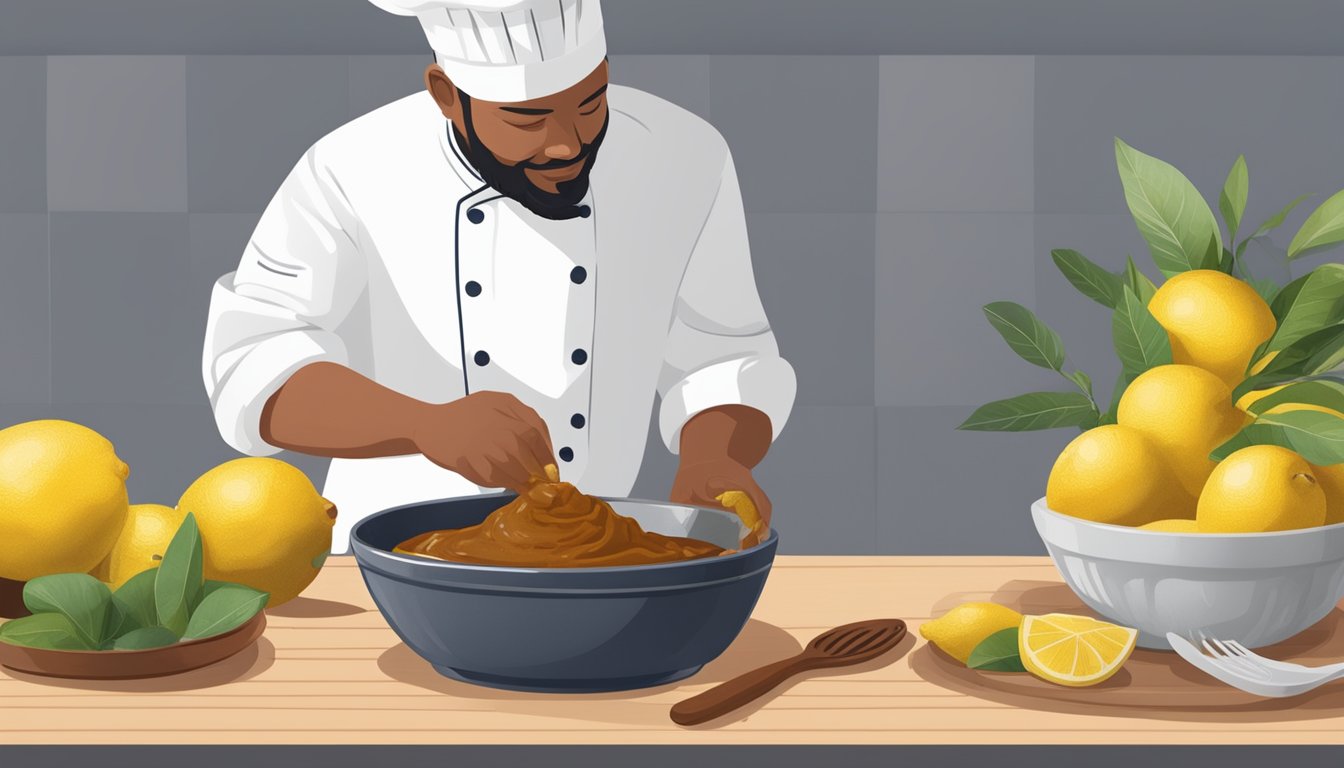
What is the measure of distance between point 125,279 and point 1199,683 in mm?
2361

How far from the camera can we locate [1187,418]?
1.01 metres

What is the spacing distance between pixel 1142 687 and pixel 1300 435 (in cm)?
21

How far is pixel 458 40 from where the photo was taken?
153cm

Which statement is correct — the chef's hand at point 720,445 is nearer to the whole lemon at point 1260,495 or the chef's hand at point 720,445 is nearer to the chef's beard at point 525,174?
the chef's beard at point 525,174

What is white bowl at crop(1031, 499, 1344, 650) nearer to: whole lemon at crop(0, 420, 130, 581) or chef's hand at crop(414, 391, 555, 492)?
chef's hand at crop(414, 391, 555, 492)

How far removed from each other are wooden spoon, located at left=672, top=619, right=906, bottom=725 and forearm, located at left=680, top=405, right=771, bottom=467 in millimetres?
482

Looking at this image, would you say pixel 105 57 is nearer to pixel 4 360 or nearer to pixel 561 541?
pixel 4 360

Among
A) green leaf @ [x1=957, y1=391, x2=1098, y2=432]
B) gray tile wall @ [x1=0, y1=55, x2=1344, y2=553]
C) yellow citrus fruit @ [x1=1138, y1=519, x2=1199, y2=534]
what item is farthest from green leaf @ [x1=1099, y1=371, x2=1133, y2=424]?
gray tile wall @ [x1=0, y1=55, x2=1344, y2=553]

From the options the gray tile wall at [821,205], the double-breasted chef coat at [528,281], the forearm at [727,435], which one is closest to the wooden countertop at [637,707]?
the forearm at [727,435]

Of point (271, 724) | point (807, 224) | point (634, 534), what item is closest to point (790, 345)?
point (807, 224)

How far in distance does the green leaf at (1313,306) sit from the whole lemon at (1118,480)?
5.6 inches

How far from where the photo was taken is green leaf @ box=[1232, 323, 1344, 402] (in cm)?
104

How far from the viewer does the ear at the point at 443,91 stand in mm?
1591

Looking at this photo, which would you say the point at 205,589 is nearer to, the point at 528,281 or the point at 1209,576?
the point at 1209,576
